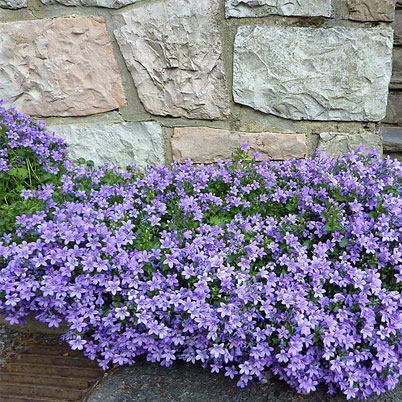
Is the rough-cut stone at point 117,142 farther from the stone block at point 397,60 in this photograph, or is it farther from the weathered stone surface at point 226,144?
the stone block at point 397,60

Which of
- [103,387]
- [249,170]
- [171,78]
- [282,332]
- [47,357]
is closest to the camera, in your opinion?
[282,332]

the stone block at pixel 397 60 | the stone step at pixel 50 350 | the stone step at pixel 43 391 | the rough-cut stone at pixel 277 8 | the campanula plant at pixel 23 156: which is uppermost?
the rough-cut stone at pixel 277 8

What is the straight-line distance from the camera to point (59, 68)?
8.21 ft

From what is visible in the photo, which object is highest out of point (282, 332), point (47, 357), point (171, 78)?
point (171, 78)

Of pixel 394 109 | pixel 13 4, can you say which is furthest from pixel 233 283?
pixel 394 109

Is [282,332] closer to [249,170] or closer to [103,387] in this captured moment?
[103,387]

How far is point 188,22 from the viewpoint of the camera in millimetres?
2375

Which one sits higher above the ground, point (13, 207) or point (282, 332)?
point (13, 207)

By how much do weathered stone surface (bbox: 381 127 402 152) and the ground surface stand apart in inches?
78.9

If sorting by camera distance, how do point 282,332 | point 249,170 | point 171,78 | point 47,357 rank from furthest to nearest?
point 171,78, point 249,170, point 47,357, point 282,332

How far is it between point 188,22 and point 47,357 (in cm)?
183

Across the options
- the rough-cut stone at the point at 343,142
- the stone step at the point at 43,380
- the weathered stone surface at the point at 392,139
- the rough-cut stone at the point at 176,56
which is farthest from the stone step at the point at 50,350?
the weathered stone surface at the point at 392,139

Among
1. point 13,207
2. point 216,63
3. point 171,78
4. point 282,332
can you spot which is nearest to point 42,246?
point 13,207

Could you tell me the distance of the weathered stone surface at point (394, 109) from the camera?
11.7ft
